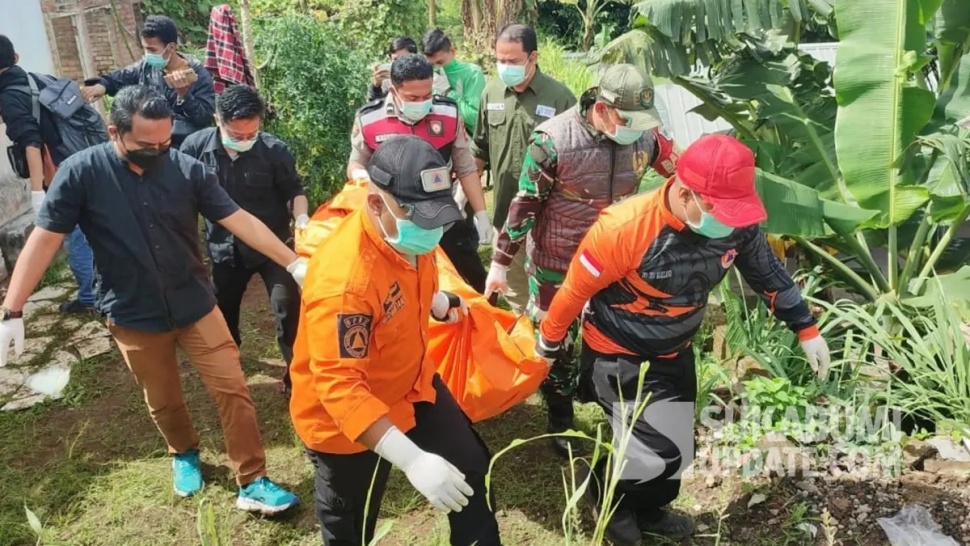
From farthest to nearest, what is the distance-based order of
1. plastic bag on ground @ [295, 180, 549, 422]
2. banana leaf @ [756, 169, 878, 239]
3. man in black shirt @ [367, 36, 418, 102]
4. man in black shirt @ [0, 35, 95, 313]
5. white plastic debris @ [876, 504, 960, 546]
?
man in black shirt @ [367, 36, 418, 102], man in black shirt @ [0, 35, 95, 313], banana leaf @ [756, 169, 878, 239], plastic bag on ground @ [295, 180, 549, 422], white plastic debris @ [876, 504, 960, 546]

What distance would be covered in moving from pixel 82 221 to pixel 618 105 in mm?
2031

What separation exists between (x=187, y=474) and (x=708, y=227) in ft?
7.95

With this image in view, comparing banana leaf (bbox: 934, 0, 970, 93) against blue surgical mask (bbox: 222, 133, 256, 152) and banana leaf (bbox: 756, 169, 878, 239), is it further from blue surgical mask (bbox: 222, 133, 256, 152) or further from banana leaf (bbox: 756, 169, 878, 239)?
blue surgical mask (bbox: 222, 133, 256, 152)

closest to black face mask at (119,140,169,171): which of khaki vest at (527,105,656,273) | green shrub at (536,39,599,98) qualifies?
khaki vest at (527,105,656,273)

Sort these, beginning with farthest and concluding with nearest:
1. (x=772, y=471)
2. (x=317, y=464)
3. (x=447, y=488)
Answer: (x=772, y=471) < (x=317, y=464) < (x=447, y=488)

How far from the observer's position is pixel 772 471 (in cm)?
323

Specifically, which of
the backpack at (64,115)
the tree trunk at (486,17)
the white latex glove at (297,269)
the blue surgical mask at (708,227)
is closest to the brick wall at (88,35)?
the backpack at (64,115)

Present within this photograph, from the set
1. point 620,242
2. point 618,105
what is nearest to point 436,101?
point 618,105

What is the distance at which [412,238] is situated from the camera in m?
2.10

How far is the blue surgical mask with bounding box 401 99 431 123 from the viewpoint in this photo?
396 centimetres

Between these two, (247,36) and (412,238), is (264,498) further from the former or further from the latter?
(247,36)

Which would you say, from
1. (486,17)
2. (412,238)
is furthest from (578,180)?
(486,17)

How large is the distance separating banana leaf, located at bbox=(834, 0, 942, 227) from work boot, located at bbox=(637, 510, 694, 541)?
1.87m

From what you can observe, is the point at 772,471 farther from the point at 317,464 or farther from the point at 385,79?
the point at 385,79
